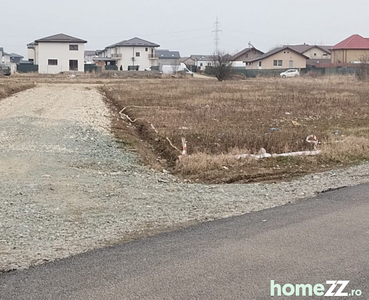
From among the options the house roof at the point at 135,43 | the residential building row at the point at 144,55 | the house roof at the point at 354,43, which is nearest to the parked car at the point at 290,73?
the residential building row at the point at 144,55

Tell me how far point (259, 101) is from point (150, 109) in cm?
698

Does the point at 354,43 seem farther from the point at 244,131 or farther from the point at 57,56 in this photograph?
the point at 244,131

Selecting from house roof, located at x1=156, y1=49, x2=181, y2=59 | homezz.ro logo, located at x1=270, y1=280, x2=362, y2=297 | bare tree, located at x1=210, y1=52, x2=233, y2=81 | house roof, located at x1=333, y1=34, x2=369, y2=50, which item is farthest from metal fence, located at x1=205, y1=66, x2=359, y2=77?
homezz.ro logo, located at x1=270, y1=280, x2=362, y2=297

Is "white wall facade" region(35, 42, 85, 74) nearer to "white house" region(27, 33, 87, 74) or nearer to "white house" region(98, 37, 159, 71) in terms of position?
"white house" region(27, 33, 87, 74)

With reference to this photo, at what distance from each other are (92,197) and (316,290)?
460 centimetres

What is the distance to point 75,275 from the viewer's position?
489 centimetres

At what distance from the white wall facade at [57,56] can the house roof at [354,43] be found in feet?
133

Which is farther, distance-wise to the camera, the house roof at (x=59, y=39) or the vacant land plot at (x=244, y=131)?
the house roof at (x=59, y=39)

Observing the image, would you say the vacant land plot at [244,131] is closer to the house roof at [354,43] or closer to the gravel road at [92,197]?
the gravel road at [92,197]

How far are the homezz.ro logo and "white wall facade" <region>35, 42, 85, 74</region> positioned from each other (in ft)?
256

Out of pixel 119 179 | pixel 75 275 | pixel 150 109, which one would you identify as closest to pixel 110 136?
pixel 119 179

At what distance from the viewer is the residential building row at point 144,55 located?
79.2 m

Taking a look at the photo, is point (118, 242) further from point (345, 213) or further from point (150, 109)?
point (150, 109)

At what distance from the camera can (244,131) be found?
1634cm
